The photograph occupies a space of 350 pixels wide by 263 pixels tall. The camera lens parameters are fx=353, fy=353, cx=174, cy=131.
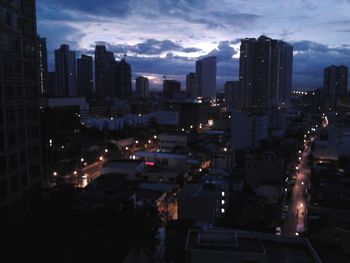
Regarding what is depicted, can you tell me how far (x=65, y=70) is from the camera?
3625cm

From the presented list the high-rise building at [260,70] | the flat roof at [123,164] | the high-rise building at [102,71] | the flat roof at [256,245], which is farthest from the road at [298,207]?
the high-rise building at [102,71]

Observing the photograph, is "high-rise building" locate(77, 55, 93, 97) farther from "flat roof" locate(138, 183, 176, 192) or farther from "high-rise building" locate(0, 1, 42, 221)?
"high-rise building" locate(0, 1, 42, 221)

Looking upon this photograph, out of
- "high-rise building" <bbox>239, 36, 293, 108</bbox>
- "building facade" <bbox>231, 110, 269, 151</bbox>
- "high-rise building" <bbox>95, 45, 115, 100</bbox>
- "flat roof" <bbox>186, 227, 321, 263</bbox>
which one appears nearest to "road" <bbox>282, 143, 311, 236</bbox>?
"building facade" <bbox>231, 110, 269, 151</bbox>

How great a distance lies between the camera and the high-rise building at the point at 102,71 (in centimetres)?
4241

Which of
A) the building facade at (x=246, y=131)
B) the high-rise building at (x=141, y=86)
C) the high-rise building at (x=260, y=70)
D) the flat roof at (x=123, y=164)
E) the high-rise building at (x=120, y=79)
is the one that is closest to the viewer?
the flat roof at (x=123, y=164)

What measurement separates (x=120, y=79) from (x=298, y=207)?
37330 millimetres

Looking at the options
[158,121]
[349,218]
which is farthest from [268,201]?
[158,121]

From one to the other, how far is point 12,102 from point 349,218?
586cm

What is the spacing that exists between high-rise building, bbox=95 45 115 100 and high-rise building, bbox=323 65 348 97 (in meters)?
25.3

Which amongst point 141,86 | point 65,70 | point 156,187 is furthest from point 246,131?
point 141,86

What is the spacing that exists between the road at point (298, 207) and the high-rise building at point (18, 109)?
5745mm

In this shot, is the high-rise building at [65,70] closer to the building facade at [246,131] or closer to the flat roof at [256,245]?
the building facade at [246,131]

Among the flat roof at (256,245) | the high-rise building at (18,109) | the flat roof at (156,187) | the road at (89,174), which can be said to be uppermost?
the high-rise building at (18,109)

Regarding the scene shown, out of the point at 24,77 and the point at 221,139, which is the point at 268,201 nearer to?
the point at 24,77
